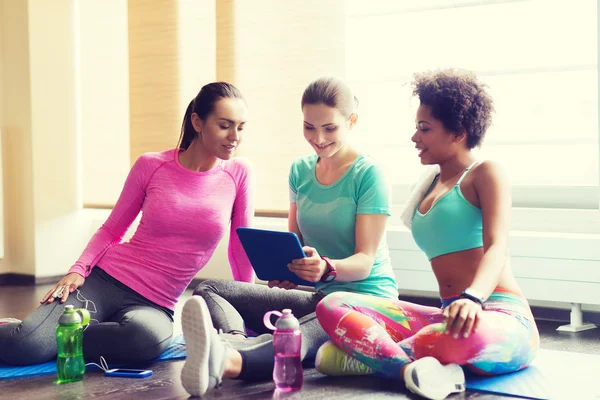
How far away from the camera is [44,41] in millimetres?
4547

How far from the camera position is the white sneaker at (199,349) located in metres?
2.01

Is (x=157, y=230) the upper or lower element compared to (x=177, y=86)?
lower

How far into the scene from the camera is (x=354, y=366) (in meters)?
2.32

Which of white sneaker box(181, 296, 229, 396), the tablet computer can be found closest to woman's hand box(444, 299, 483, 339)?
the tablet computer

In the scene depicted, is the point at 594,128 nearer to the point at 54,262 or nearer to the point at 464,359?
the point at 464,359

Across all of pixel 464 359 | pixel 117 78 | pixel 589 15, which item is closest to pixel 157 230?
pixel 464 359

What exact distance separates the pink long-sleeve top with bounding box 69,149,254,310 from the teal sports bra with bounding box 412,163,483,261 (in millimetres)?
718

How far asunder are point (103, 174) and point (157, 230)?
231 cm

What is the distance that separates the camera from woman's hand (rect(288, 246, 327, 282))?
2260 mm

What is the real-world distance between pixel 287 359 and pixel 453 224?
2.00ft

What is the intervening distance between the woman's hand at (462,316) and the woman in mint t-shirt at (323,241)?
440mm

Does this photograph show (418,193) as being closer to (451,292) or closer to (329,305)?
(451,292)

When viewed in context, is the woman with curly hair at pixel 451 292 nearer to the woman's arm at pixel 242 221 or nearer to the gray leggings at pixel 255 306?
the gray leggings at pixel 255 306

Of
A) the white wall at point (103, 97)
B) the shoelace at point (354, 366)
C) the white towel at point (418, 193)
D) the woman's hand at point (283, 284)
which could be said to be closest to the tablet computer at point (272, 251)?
the woman's hand at point (283, 284)
